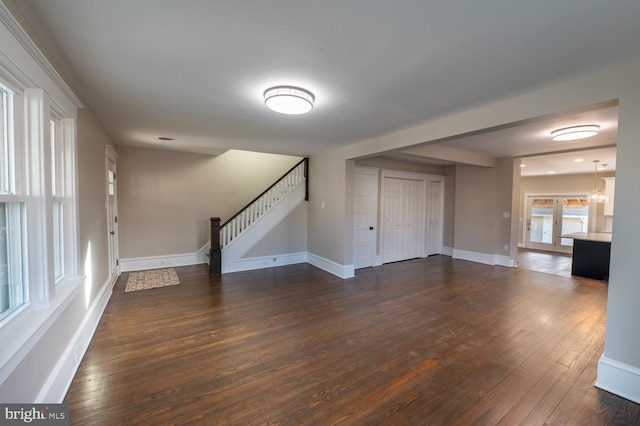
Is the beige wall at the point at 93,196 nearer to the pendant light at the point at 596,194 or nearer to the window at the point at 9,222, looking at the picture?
the window at the point at 9,222

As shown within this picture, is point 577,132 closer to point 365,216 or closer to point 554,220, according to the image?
point 365,216

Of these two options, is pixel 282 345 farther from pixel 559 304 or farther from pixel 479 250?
pixel 479 250

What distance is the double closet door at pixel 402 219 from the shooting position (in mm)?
6305

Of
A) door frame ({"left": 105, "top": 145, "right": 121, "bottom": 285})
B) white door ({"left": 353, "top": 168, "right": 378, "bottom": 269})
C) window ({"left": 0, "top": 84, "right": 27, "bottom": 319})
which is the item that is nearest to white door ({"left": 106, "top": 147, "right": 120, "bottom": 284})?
door frame ({"left": 105, "top": 145, "right": 121, "bottom": 285})

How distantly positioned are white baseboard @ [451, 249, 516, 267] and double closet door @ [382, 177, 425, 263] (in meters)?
0.98

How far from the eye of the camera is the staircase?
17.2 ft

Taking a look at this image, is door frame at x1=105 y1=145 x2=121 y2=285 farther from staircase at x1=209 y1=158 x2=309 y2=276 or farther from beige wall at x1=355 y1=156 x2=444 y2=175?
beige wall at x1=355 y1=156 x2=444 y2=175

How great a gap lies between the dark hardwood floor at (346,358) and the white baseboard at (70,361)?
8 cm

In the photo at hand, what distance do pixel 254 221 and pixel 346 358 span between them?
Answer: 12.7ft

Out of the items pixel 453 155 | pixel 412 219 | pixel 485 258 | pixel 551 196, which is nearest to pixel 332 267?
pixel 412 219

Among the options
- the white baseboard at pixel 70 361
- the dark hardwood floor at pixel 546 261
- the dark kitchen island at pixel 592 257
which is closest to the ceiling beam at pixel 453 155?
the dark kitchen island at pixel 592 257

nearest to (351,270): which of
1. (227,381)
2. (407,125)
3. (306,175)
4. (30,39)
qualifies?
(306,175)

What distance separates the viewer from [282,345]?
2693mm

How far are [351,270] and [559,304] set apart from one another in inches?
125
